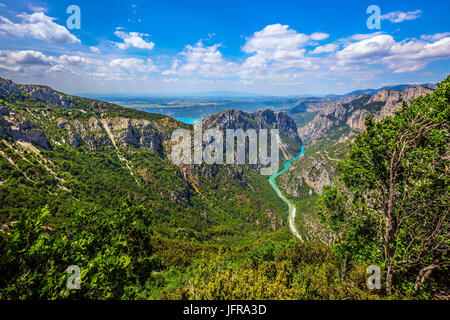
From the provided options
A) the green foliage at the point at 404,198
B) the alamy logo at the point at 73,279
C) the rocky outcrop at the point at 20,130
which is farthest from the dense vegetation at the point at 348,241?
the rocky outcrop at the point at 20,130

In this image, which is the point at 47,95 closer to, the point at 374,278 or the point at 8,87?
the point at 8,87

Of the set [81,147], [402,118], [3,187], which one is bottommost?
[3,187]

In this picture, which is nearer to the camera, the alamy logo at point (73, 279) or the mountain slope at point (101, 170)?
the alamy logo at point (73, 279)

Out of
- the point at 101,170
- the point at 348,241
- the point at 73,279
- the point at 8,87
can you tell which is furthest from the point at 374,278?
the point at 8,87

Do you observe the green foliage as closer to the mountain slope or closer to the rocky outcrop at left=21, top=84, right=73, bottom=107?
the mountain slope

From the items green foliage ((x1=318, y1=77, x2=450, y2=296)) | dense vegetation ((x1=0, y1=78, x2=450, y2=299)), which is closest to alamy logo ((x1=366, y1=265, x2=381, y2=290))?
dense vegetation ((x1=0, y1=78, x2=450, y2=299))

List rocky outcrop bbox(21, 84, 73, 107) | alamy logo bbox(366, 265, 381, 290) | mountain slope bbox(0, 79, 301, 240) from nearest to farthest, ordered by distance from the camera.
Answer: alamy logo bbox(366, 265, 381, 290), mountain slope bbox(0, 79, 301, 240), rocky outcrop bbox(21, 84, 73, 107)

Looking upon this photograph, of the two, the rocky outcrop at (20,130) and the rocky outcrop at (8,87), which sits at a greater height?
the rocky outcrop at (8,87)

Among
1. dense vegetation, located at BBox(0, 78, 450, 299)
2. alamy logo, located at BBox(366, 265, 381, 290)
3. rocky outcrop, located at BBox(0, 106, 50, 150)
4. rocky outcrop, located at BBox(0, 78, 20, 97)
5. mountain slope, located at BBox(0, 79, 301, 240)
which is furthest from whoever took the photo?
rocky outcrop, located at BBox(0, 78, 20, 97)

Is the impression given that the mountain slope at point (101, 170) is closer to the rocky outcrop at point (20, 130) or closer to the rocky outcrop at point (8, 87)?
the rocky outcrop at point (8, 87)
